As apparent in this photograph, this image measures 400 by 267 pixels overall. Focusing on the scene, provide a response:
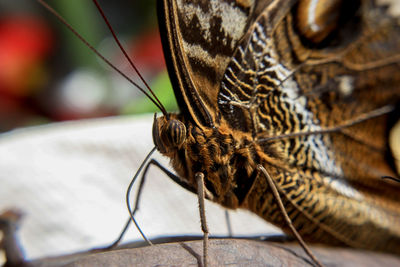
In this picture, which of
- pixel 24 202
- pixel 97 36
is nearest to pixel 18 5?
pixel 97 36

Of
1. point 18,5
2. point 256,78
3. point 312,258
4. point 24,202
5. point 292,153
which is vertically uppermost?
point 18,5

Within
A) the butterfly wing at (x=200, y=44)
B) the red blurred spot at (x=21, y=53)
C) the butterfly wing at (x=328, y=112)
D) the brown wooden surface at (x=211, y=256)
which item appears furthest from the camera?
the red blurred spot at (x=21, y=53)

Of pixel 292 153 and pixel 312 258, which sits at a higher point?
pixel 292 153

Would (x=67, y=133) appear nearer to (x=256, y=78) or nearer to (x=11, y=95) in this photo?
(x=256, y=78)

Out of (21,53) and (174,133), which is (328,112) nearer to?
(174,133)

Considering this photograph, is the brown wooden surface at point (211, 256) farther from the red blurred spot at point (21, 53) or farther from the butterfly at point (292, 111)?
the red blurred spot at point (21, 53)

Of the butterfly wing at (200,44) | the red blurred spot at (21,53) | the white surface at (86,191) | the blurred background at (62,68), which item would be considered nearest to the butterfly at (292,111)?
the butterfly wing at (200,44)

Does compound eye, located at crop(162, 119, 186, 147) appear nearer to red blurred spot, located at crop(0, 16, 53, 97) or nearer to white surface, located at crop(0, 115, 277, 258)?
white surface, located at crop(0, 115, 277, 258)

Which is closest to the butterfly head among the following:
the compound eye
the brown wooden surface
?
the compound eye

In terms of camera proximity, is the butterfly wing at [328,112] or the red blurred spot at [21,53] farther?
the red blurred spot at [21,53]
